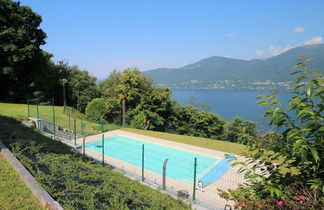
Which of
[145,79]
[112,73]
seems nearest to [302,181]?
[145,79]

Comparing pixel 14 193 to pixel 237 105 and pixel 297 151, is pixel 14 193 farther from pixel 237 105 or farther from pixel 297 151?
pixel 237 105

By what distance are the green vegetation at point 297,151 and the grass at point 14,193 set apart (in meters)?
2.96

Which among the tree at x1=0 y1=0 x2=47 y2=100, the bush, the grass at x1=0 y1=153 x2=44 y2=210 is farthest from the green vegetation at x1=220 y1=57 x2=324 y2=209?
the tree at x1=0 y1=0 x2=47 y2=100

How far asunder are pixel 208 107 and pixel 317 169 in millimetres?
24890

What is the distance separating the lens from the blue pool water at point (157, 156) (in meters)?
9.66

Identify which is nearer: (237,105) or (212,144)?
(212,144)

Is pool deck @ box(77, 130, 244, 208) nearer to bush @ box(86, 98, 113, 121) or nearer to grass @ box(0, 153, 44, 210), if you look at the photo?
grass @ box(0, 153, 44, 210)

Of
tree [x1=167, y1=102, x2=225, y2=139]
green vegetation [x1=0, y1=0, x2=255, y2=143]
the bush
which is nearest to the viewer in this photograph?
green vegetation [x1=0, y1=0, x2=255, y2=143]

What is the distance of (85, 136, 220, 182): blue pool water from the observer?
9664 mm

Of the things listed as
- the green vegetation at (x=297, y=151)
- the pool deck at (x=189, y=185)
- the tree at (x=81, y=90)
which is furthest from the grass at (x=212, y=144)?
the tree at (x=81, y=90)

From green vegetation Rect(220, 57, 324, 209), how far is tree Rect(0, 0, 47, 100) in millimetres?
25207

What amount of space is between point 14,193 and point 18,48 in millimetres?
23535

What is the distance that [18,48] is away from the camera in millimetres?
21188

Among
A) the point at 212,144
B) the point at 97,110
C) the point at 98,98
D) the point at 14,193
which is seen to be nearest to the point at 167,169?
the point at 212,144
